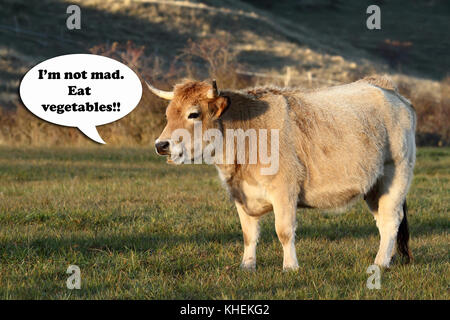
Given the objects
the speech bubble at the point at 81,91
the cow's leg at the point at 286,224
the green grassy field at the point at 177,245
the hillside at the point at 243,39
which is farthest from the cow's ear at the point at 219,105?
the hillside at the point at 243,39

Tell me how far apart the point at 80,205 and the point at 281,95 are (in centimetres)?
434

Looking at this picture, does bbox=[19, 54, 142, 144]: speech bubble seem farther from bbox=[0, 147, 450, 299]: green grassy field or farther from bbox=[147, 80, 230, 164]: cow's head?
bbox=[147, 80, 230, 164]: cow's head

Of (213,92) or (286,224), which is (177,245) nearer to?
(286,224)

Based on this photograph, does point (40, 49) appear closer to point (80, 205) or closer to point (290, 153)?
point (80, 205)

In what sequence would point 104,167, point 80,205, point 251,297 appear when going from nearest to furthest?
1. point 251,297
2. point 80,205
3. point 104,167

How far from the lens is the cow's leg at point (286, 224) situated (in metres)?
6.61

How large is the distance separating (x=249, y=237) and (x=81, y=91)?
967 cm

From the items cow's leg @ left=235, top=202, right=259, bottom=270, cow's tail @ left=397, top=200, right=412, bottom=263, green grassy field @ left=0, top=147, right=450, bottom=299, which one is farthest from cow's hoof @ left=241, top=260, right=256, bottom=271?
cow's tail @ left=397, top=200, right=412, bottom=263

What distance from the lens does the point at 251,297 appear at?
557cm

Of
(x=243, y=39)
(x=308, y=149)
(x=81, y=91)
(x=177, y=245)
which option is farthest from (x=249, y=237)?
(x=243, y=39)

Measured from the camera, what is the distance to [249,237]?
23.3 feet

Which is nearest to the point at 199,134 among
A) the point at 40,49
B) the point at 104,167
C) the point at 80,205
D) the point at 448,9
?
the point at 80,205

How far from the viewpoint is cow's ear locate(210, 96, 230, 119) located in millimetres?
6637

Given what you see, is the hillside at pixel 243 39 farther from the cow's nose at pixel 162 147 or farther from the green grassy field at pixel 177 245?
the cow's nose at pixel 162 147
